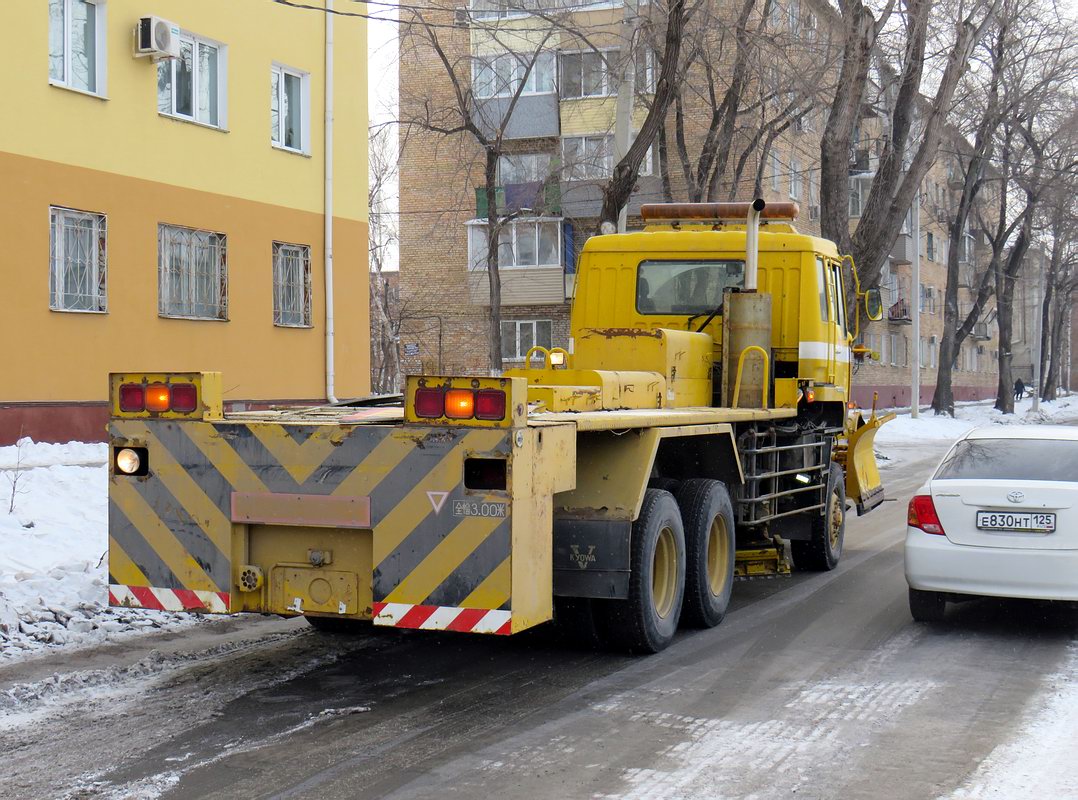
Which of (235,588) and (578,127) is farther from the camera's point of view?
(578,127)

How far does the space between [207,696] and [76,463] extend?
9015mm

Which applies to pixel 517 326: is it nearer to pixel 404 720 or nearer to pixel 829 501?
pixel 829 501

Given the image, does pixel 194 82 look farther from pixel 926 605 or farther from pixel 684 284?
pixel 926 605

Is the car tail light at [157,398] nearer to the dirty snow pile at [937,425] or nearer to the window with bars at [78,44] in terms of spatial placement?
the window with bars at [78,44]

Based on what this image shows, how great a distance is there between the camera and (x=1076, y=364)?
120875mm

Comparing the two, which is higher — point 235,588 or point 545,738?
point 235,588

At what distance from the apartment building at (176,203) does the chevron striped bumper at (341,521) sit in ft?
32.6

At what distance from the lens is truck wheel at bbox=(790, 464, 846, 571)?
11008 mm

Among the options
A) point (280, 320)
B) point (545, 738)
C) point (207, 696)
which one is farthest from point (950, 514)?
point (280, 320)

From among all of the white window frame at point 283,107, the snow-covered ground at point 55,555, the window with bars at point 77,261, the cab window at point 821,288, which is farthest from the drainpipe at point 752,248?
the white window frame at point 283,107

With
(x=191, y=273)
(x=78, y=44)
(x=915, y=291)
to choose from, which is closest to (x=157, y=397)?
(x=78, y=44)

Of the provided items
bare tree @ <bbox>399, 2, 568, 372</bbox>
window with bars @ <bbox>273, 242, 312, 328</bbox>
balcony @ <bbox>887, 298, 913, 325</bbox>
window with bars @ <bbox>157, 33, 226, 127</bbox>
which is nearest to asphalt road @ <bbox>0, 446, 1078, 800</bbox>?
bare tree @ <bbox>399, 2, 568, 372</bbox>

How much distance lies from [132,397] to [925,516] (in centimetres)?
509

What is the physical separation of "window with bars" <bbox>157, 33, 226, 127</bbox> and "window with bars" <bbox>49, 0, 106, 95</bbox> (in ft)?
3.79
